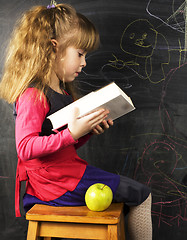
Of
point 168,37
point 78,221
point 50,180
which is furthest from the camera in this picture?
point 168,37

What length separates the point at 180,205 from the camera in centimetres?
149

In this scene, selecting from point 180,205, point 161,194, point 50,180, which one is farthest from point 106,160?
point 50,180

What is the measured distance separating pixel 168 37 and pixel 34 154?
0.93 m

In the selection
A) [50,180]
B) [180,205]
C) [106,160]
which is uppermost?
[50,180]

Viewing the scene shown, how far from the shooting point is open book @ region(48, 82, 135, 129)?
92cm

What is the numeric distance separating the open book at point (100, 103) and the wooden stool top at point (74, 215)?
10.8 inches

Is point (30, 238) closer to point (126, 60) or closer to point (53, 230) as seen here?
point (53, 230)

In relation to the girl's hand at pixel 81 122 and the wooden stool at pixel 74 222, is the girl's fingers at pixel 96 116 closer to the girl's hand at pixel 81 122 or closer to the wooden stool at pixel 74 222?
the girl's hand at pixel 81 122

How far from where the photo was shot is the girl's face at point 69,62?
1.11 m

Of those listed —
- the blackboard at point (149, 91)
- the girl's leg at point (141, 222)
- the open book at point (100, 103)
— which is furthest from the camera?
the blackboard at point (149, 91)

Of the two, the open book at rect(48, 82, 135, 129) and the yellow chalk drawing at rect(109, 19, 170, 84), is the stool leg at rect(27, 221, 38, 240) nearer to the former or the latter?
the open book at rect(48, 82, 135, 129)

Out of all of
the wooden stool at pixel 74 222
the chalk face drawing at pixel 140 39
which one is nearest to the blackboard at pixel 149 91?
the chalk face drawing at pixel 140 39

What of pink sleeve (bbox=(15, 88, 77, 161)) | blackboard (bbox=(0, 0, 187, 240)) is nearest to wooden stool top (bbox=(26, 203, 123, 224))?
pink sleeve (bbox=(15, 88, 77, 161))

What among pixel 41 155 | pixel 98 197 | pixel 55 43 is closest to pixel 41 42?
pixel 55 43
